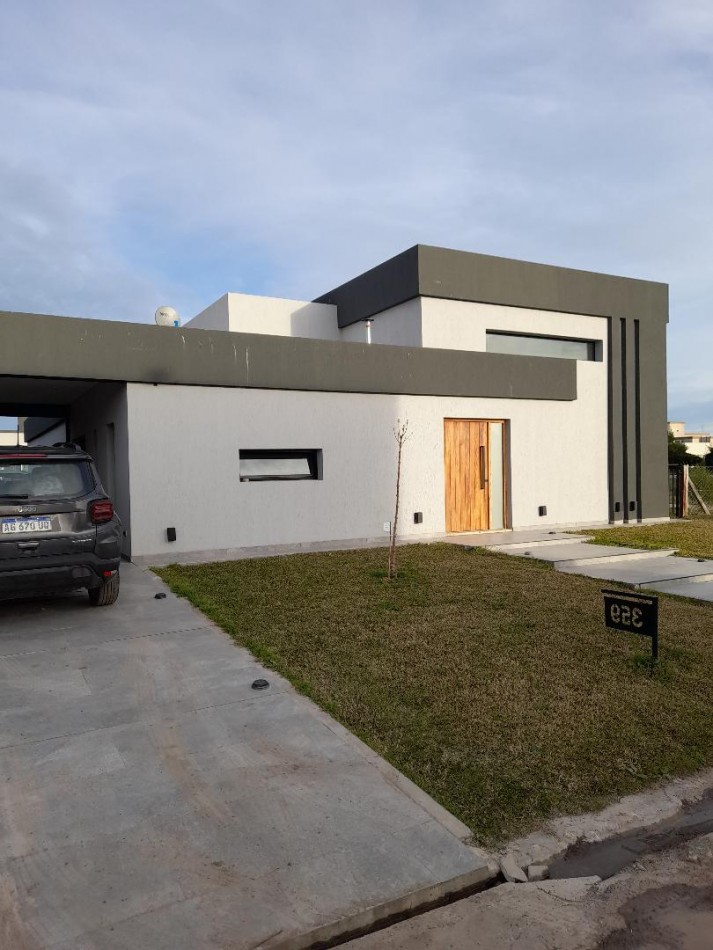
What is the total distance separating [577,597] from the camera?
7.33 m

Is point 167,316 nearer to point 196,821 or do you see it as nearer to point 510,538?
point 510,538

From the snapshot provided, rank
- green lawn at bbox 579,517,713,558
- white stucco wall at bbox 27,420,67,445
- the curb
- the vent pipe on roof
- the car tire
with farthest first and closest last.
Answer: white stucco wall at bbox 27,420,67,445
the vent pipe on roof
green lawn at bbox 579,517,713,558
the car tire
the curb

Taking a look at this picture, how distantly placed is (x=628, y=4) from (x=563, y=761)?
31.9ft

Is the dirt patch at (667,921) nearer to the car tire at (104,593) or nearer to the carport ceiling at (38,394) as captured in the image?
the car tire at (104,593)

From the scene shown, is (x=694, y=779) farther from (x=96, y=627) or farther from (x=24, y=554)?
(x=24, y=554)

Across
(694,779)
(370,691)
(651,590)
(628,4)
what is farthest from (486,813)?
(628,4)

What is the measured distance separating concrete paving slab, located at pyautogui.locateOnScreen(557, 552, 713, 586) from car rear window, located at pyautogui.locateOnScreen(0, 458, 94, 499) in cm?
640

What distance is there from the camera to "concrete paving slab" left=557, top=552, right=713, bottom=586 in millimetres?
8359

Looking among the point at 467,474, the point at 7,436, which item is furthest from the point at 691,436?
the point at 467,474

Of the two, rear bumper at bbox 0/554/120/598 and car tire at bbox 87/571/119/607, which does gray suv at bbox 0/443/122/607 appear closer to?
rear bumper at bbox 0/554/120/598

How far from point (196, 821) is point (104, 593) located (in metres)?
4.55

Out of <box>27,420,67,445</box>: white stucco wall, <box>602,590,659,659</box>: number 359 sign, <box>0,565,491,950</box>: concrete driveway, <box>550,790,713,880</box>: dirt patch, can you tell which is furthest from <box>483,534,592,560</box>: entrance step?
<box>27,420,67,445</box>: white stucco wall

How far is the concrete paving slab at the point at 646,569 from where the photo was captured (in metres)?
8.36

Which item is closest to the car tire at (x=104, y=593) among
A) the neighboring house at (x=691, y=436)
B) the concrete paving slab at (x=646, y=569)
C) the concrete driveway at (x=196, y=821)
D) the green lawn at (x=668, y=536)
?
the concrete driveway at (x=196, y=821)
